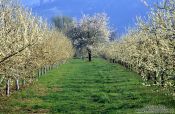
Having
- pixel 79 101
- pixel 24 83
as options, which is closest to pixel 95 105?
pixel 79 101

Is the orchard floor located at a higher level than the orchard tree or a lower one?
lower

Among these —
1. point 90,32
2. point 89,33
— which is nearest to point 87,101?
point 89,33

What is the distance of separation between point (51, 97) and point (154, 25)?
13.0 m

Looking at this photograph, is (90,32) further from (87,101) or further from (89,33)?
(87,101)

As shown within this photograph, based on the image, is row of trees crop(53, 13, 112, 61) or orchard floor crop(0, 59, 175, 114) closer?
orchard floor crop(0, 59, 175, 114)

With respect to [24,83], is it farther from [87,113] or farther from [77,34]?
[77,34]

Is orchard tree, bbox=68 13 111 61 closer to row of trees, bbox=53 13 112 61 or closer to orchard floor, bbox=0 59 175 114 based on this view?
row of trees, bbox=53 13 112 61

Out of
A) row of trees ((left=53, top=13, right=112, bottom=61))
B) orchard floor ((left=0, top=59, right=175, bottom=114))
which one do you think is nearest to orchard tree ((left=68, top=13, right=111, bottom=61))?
row of trees ((left=53, top=13, right=112, bottom=61))

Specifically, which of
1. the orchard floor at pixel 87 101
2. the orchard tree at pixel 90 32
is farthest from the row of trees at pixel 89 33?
the orchard floor at pixel 87 101

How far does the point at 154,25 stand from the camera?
2516 centimetres

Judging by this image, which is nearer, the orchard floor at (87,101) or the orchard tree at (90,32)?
the orchard floor at (87,101)

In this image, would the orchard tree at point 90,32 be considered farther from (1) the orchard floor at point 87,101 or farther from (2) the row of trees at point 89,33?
(1) the orchard floor at point 87,101

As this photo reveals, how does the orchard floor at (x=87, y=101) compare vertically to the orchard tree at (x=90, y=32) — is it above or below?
below

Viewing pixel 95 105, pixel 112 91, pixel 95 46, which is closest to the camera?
pixel 95 105
